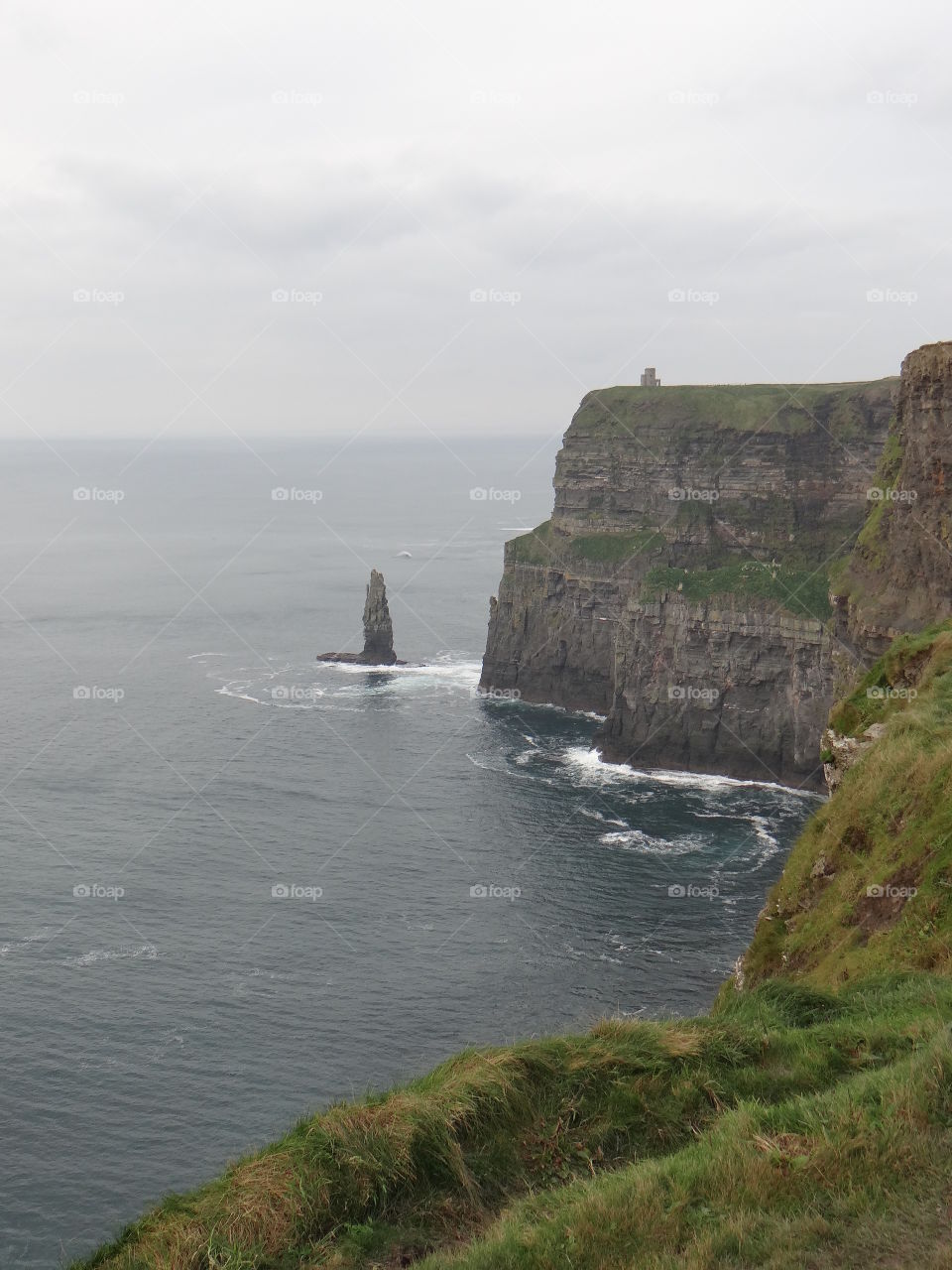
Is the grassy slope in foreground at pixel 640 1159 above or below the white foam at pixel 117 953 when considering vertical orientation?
above

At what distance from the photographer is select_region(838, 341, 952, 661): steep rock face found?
2361 inches

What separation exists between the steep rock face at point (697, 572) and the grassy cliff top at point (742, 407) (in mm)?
188

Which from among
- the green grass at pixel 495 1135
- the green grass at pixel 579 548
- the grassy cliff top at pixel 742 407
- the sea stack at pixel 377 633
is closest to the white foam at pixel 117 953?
the green grass at pixel 495 1135

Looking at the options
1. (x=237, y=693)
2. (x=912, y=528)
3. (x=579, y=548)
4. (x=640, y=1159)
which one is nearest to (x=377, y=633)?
(x=237, y=693)

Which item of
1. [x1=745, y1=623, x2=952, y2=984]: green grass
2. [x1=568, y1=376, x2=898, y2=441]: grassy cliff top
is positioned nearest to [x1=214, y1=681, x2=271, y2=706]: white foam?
[x1=568, y1=376, x2=898, y2=441]: grassy cliff top

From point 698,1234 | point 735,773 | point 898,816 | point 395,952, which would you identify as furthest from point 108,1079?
point 735,773

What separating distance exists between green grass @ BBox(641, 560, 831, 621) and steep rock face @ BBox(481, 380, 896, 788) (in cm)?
19

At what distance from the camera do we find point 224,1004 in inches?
1933

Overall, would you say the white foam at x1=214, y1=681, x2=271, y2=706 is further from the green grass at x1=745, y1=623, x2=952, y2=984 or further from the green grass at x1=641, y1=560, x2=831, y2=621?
the green grass at x1=745, y1=623, x2=952, y2=984

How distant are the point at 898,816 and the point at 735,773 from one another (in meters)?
65.1

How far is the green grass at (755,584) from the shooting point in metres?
91.1

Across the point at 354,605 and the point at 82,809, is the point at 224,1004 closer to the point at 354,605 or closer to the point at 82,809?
the point at 82,809

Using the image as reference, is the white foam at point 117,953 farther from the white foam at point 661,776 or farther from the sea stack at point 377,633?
the sea stack at point 377,633

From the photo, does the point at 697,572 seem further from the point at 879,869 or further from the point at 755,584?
the point at 879,869
